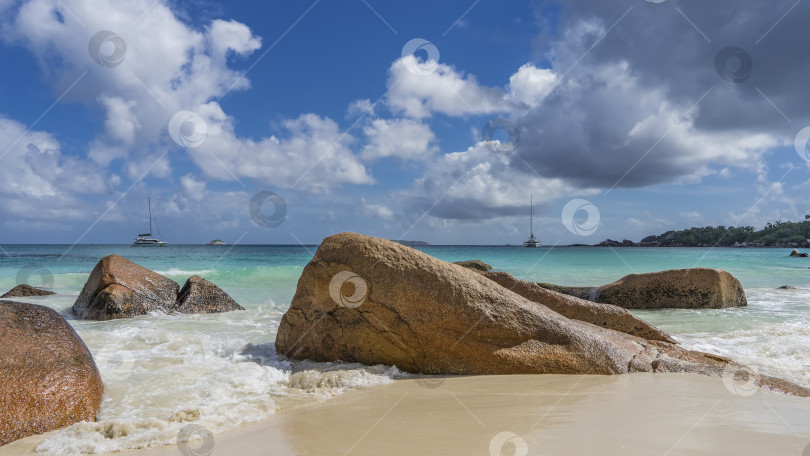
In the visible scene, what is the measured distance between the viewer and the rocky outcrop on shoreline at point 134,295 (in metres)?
8.83

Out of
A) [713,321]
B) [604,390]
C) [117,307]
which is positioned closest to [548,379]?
[604,390]

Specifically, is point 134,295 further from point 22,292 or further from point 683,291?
point 683,291

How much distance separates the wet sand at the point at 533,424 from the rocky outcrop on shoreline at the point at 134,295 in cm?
648

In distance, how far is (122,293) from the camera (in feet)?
29.3

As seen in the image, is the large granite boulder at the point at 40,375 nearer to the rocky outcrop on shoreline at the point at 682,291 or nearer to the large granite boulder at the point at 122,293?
the large granite boulder at the point at 122,293

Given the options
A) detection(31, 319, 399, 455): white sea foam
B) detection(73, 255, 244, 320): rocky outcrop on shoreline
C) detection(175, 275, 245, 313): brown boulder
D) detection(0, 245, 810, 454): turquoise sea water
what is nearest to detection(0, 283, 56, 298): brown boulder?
detection(0, 245, 810, 454): turquoise sea water

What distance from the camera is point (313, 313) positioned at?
17.4 feet

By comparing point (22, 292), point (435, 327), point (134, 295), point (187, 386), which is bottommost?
point (187, 386)

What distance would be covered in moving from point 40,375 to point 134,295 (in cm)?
628

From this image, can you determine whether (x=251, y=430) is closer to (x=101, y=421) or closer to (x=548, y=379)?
(x=101, y=421)

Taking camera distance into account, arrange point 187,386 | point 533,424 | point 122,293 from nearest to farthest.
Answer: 1. point 533,424
2. point 187,386
3. point 122,293

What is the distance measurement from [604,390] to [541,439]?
149 cm

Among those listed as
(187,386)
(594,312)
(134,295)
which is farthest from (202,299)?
(594,312)

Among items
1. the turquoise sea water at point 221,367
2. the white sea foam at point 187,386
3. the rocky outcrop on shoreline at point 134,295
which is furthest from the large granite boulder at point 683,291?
the rocky outcrop on shoreline at point 134,295
